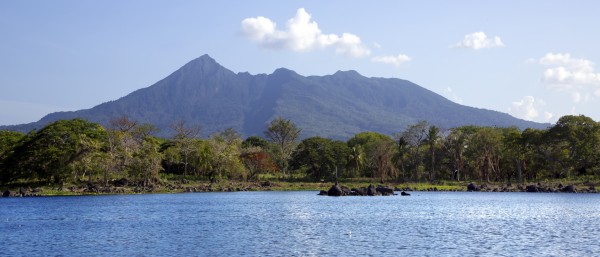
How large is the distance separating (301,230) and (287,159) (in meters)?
85.8

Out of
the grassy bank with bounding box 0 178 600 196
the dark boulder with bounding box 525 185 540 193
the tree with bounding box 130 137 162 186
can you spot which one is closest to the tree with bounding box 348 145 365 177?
the grassy bank with bounding box 0 178 600 196

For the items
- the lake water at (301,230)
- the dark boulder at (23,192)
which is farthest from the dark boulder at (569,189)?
the dark boulder at (23,192)

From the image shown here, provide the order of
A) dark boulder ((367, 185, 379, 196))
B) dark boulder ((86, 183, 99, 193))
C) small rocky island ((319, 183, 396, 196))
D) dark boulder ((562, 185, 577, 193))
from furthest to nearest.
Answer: dark boulder ((562, 185, 577, 193))
dark boulder ((86, 183, 99, 193))
dark boulder ((367, 185, 379, 196))
small rocky island ((319, 183, 396, 196))

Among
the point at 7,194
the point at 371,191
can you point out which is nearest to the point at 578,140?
the point at 371,191

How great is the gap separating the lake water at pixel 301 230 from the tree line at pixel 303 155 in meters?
28.5

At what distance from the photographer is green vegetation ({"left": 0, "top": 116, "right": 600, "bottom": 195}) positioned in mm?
89438

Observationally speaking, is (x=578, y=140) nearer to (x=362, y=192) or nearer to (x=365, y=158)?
(x=362, y=192)

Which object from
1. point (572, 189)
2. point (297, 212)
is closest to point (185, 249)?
point (297, 212)

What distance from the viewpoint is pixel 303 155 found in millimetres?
119375

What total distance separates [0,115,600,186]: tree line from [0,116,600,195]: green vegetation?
0.18m

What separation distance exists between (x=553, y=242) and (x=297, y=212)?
84.4 ft

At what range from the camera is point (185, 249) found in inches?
1281

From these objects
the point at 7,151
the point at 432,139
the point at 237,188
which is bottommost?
the point at 237,188

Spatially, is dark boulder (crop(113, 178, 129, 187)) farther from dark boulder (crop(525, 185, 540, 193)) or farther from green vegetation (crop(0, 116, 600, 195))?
dark boulder (crop(525, 185, 540, 193))
